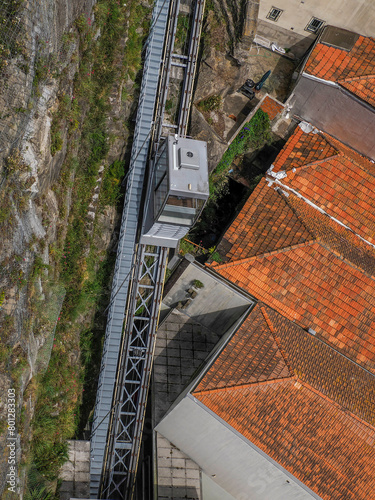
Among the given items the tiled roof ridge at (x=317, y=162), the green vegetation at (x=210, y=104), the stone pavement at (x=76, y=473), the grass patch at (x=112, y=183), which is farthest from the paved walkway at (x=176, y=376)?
the green vegetation at (x=210, y=104)

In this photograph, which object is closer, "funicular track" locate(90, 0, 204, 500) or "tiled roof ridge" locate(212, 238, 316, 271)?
"funicular track" locate(90, 0, 204, 500)

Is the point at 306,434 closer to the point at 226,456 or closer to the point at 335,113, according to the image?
the point at 226,456

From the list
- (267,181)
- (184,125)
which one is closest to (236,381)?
(267,181)

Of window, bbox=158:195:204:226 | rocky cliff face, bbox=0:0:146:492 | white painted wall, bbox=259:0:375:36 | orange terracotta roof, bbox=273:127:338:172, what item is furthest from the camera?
white painted wall, bbox=259:0:375:36

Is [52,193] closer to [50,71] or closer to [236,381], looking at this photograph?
[50,71]

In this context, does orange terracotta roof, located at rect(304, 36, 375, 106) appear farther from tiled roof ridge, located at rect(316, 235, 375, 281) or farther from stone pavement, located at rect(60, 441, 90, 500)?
stone pavement, located at rect(60, 441, 90, 500)

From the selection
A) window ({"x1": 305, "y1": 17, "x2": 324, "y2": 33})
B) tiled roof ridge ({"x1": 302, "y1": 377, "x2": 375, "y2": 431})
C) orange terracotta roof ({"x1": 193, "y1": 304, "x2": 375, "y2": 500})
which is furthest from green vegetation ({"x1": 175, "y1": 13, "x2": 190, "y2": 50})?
tiled roof ridge ({"x1": 302, "y1": 377, "x2": 375, "y2": 431})

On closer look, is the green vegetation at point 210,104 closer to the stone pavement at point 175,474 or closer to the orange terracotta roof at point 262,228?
the orange terracotta roof at point 262,228
